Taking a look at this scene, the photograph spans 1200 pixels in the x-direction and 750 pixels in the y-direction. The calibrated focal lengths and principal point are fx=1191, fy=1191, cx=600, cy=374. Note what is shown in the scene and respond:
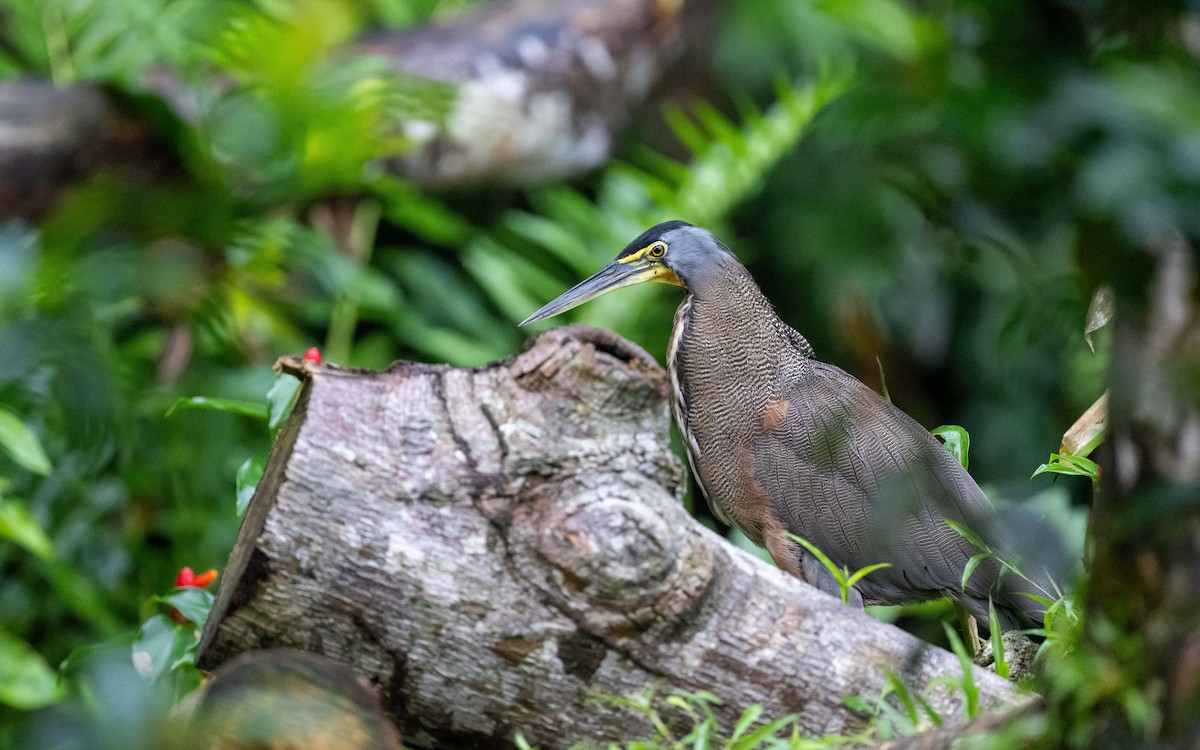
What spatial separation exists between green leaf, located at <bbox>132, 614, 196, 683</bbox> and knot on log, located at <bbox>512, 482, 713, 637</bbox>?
66 cm

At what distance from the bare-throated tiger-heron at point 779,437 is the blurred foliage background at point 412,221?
0.66 feet

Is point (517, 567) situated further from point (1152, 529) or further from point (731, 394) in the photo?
point (731, 394)

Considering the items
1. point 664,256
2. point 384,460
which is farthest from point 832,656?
point 664,256

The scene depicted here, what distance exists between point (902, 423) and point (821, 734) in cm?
87

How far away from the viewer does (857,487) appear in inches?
90.3

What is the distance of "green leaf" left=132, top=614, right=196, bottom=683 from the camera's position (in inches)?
71.6

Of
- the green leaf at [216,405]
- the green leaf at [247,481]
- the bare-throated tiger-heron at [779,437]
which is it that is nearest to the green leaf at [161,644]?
the green leaf at [247,481]

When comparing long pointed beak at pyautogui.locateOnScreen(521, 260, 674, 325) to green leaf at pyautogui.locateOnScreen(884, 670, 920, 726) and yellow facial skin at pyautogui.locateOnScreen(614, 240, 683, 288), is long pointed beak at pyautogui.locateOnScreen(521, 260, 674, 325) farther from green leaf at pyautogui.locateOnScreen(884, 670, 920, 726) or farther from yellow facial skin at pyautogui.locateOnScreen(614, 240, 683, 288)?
green leaf at pyautogui.locateOnScreen(884, 670, 920, 726)

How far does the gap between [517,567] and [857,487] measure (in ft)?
3.24

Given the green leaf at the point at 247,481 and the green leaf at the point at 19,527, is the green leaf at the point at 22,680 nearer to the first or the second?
the green leaf at the point at 19,527

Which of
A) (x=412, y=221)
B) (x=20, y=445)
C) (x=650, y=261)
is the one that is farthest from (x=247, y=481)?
(x=412, y=221)

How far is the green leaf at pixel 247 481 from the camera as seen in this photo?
190 centimetres

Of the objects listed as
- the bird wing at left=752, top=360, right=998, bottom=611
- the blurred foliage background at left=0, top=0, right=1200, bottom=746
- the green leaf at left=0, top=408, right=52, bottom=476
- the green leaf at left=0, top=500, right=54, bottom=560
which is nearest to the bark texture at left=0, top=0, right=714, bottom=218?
the blurred foliage background at left=0, top=0, right=1200, bottom=746

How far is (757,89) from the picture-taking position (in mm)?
4812
